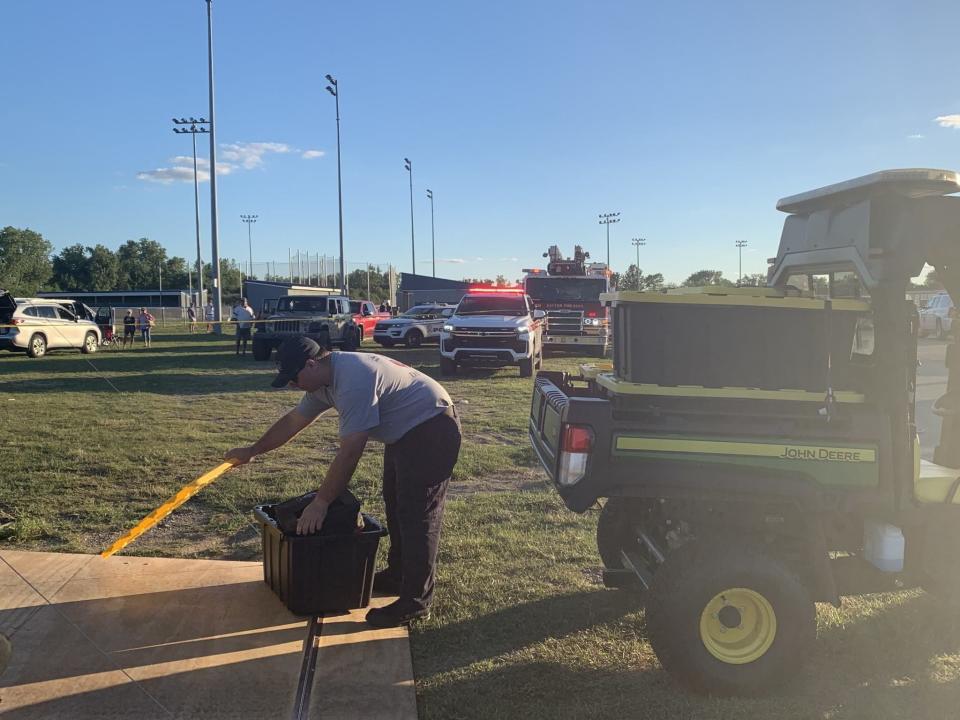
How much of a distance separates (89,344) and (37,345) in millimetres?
1981

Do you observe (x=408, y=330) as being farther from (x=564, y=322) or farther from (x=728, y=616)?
(x=728, y=616)

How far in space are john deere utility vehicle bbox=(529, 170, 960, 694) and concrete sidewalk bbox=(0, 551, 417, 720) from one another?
140 cm

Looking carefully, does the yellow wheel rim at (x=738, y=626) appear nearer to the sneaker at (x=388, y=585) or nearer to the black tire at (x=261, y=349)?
the sneaker at (x=388, y=585)

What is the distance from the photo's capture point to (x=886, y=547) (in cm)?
342

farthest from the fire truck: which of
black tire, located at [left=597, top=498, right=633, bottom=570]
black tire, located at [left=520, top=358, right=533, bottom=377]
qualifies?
black tire, located at [left=597, top=498, right=633, bottom=570]

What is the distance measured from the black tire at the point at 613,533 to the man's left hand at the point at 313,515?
171 centimetres

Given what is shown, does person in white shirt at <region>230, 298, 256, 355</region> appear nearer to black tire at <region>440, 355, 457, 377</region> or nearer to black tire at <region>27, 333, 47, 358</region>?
black tire at <region>27, 333, 47, 358</region>

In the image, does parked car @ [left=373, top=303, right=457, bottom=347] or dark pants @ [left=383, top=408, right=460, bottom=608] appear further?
parked car @ [left=373, top=303, right=457, bottom=347]

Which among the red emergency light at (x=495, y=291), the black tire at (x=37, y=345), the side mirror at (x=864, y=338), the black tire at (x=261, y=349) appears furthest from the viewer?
the black tire at (x=37, y=345)

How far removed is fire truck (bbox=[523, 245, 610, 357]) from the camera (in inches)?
800

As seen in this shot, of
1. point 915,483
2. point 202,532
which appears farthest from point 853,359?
point 202,532

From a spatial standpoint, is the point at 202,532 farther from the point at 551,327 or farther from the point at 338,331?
the point at 338,331

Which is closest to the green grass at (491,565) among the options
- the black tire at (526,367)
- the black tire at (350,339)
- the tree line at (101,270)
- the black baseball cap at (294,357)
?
the black baseball cap at (294,357)

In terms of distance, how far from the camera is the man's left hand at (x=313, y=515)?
4047mm
